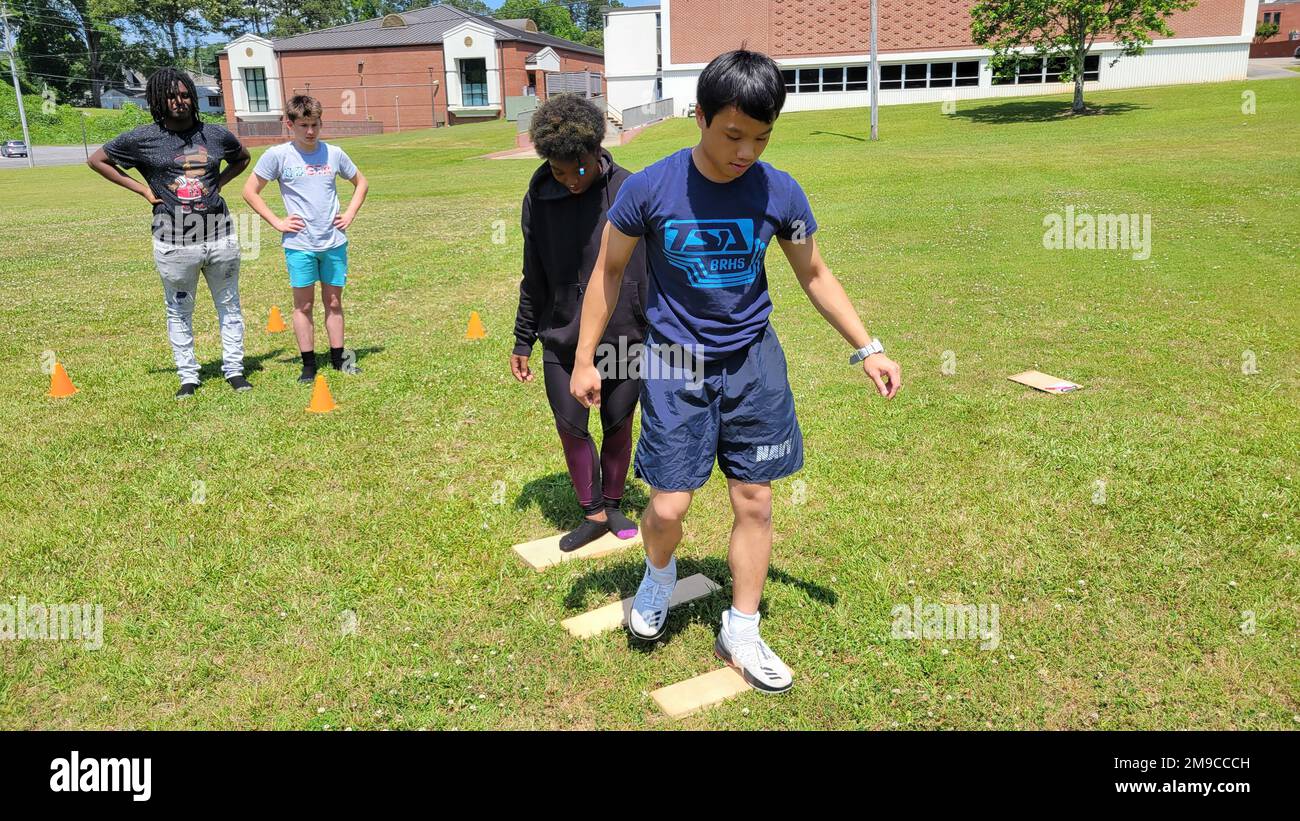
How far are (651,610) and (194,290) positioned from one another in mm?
5490

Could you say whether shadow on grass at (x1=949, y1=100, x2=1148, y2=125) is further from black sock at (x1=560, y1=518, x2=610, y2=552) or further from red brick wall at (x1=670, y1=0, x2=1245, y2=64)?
black sock at (x1=560, y1=518, x2=610, y2=552)

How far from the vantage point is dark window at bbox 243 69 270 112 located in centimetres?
6375

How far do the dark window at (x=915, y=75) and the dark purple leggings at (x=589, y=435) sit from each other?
52.8 m

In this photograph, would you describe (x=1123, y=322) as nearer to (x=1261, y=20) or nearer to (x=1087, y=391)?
(x=1087, y=391)

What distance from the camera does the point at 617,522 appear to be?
16.0 ft

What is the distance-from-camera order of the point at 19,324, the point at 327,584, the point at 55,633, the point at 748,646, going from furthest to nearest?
the point at 19,324
the point at 327,584
the point at 55,633
the point at 748,646

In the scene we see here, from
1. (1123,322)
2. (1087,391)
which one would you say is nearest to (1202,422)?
(1087,391)

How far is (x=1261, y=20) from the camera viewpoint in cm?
8200

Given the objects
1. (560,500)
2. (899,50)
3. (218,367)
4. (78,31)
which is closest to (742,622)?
(560,500)

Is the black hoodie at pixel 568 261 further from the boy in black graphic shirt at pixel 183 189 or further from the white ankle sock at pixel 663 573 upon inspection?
the boy in black graphic shirt at pixel 183 189

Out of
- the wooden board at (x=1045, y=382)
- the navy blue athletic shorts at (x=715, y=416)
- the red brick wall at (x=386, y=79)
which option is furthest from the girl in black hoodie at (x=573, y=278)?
the red brick wall at (x=386, y=79)

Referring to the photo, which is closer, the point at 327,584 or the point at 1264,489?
the point at 327,584

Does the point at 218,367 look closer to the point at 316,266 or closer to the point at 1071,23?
the point at 316,266
